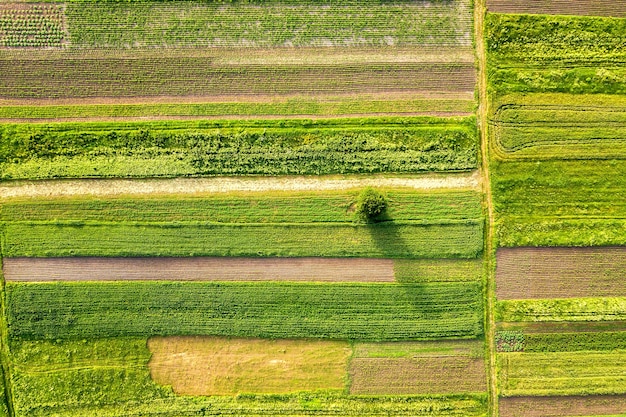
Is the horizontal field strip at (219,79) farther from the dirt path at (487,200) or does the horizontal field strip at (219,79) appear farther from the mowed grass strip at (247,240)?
the mowed grass strip at (247,240)

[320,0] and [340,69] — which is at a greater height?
[320,0]

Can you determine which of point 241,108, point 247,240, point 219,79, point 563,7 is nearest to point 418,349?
point 247,240

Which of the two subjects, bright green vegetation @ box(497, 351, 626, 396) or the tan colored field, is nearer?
bright green vegetation @ box(497, 351, 626, 396)

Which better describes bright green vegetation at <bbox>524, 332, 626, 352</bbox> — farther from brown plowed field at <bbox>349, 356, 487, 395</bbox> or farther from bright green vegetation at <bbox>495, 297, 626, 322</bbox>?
brown plowed field at <bbox>349, 356, 487, 395</bbox>

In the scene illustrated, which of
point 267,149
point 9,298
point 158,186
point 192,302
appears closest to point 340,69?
point 267,149

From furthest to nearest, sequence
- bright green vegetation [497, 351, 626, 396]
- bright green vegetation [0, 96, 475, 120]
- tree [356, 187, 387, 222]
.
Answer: bright green vegetation [0, 96, 475, 120] → bright green vegetation [497, 351, 626, 396] → tree [356, 187, 387, 222]

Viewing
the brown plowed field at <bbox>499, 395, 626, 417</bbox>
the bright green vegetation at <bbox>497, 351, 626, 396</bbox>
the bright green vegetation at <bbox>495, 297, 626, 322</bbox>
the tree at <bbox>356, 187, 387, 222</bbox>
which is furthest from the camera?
the brown plowed field at <bbox>499, 395, 626, 417</bbox>

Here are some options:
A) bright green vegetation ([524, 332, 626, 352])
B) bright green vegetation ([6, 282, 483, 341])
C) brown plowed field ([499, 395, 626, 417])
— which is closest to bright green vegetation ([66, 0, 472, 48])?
bright green vegetation ([6, 282, 483, 341])

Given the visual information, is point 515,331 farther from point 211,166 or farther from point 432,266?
point 211,166
